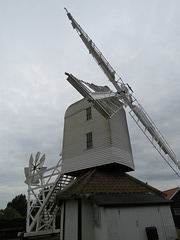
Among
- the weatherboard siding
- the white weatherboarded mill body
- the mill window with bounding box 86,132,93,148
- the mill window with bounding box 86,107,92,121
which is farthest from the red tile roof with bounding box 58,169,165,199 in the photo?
the mill window with bounding box 86,107,92,121

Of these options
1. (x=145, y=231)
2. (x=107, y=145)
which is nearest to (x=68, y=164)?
(x=107, y=145)

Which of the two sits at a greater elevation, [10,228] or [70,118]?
[70,118]

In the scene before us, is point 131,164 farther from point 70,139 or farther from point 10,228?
point 10,228

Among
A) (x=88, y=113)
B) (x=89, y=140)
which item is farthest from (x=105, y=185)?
(x=88, y=113)

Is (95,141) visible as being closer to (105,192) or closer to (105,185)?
(105,185)

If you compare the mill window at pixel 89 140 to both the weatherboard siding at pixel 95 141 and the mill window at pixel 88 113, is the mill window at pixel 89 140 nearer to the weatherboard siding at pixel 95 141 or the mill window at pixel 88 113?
the weatherboard siding at pixel 95 141

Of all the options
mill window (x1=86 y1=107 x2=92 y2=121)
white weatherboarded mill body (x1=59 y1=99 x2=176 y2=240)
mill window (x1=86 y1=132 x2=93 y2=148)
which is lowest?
white weatherboarded mill body (x1=59 y1=99 x2=176 y2=240)

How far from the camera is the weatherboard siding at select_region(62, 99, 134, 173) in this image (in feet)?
41.1

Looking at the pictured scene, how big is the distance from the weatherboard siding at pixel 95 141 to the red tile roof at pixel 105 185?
105cm

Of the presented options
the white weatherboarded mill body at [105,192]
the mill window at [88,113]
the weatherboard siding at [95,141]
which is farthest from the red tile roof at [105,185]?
the mill window at [88,113]

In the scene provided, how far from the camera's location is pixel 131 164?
45.0 feet

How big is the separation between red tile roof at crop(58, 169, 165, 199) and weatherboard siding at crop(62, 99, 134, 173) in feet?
3.43

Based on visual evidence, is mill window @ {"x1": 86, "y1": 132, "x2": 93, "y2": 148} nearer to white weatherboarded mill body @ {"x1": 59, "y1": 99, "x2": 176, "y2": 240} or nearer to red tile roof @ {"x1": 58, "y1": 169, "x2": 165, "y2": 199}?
white weatherboarded mill body @ {"x1": 59, "y1": 99, "x2": 176, "y2": 240}

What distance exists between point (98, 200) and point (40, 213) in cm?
910
